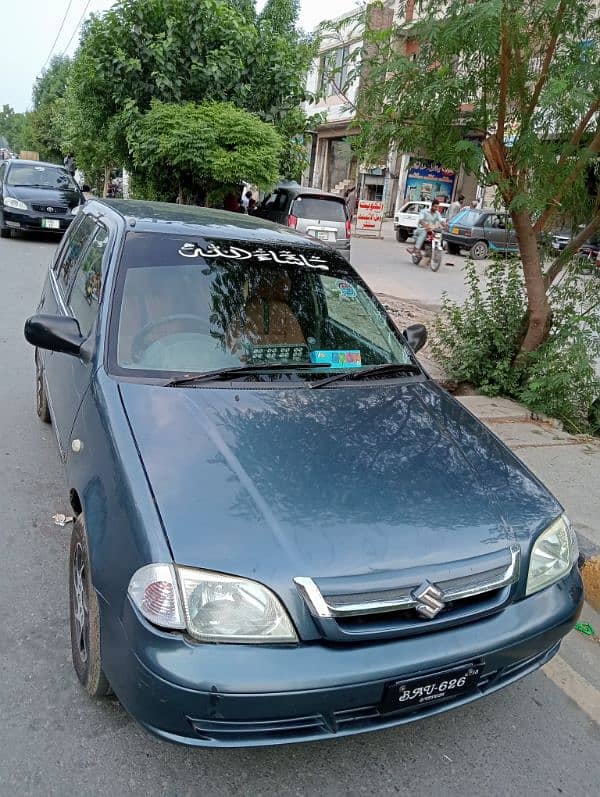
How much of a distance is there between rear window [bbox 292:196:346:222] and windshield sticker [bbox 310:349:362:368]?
11570 mm

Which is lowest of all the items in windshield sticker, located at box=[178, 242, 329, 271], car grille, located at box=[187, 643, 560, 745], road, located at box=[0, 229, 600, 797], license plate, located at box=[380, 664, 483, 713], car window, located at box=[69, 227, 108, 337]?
road, located at box=[0, 229, 600, 797]

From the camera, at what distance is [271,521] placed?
2.11 m

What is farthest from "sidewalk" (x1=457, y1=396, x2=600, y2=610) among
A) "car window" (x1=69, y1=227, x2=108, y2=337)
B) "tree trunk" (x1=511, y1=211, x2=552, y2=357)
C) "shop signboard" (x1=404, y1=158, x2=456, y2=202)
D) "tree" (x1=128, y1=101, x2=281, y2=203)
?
"shop signboard" (x1=404, y1=158, x2=456, y2=202)

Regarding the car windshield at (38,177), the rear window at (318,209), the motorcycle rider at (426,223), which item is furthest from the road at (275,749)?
the motorcycle rider at (426,223)

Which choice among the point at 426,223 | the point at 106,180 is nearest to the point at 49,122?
the point at 106,180

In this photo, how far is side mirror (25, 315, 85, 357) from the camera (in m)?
3.00

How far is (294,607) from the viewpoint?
1.94 m

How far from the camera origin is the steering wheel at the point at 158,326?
2.96 metres

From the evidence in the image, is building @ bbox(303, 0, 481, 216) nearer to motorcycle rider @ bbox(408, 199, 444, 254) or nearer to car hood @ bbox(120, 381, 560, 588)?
motorcycle rider @ bbox(408, 199, 444, 254)

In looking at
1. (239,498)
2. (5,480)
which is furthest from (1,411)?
(239,498)

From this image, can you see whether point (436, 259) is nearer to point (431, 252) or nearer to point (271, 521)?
point (431, 252)

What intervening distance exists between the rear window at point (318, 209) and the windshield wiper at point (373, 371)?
11.5 metres

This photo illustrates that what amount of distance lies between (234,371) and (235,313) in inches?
16.8

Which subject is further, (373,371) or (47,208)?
(47,208)
